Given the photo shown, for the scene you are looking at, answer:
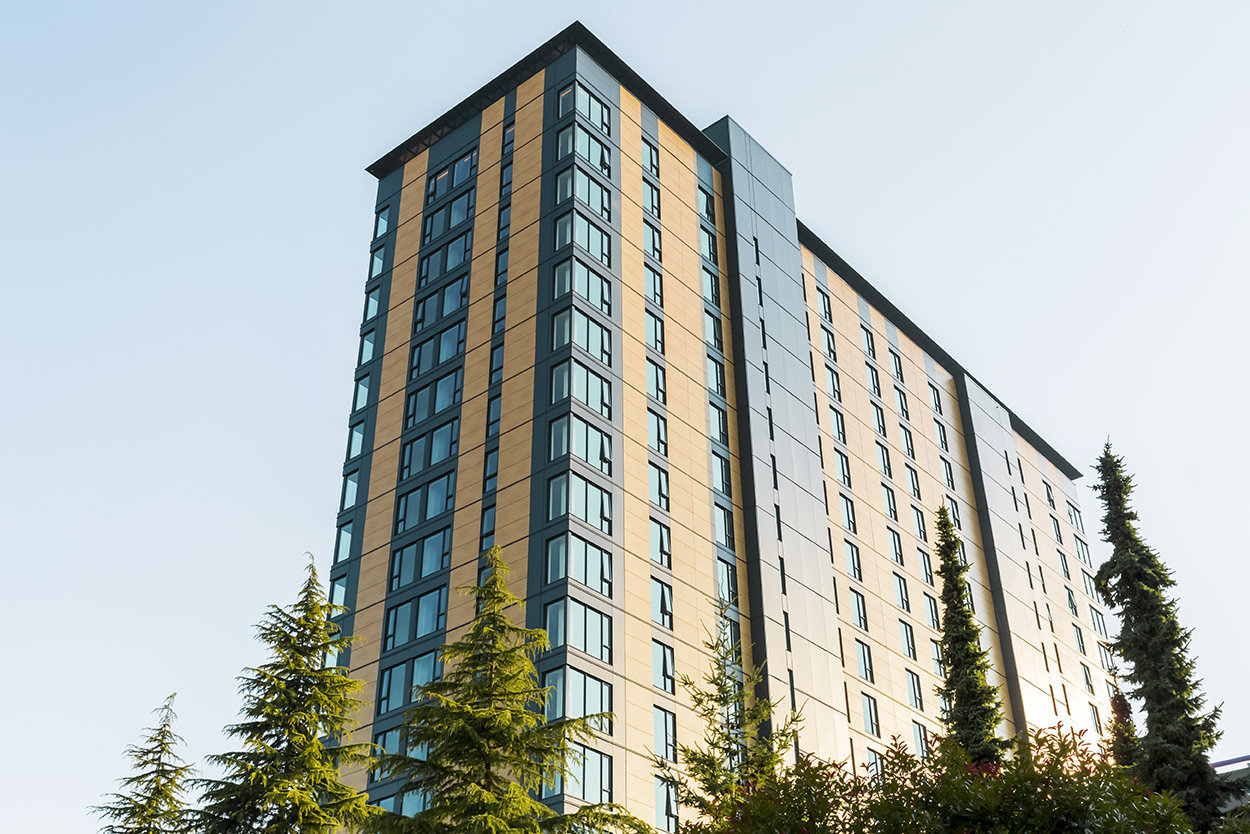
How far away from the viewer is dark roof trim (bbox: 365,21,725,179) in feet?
205

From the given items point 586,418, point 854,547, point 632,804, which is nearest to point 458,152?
point 586,418

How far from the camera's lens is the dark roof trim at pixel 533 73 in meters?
62.4

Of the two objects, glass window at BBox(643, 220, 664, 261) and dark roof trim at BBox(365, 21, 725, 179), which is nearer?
glass window at BBox(643, 220, 664, 261)

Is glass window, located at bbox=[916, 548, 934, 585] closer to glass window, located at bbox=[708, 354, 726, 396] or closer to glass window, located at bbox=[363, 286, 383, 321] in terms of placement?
glass window, located at bbox=[708, 354, 726, 396]

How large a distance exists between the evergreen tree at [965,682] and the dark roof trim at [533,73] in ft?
112

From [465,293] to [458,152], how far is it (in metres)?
9.91

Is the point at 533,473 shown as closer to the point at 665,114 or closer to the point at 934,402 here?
the point at 665,114

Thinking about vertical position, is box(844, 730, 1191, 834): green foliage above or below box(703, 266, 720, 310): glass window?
below

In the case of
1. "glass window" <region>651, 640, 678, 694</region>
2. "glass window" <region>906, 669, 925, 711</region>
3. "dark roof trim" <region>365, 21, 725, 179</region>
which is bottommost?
"glass window" <region>651, 640, 678, 694</region>

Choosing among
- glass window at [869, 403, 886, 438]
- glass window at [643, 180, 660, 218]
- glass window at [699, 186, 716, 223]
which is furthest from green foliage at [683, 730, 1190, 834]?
glass window at [869, 403, 886, 438]

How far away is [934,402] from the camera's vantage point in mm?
85438

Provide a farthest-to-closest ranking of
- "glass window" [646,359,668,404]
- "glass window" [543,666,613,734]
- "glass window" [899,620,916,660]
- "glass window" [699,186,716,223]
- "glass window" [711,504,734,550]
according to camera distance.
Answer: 1. "glass window" [899,620,916,660]
2. "glass window" [699,186,716,223]
3. "glass window" [646,359,668,404]
4. "glass window" [711,504,734,550]
5. "glass window" [543,666,613,734]

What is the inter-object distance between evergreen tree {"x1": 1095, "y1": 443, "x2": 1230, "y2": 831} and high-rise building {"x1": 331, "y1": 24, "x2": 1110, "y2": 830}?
17.2m

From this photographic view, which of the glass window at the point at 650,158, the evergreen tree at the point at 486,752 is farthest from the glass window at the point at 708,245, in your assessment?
the evergreen tree at the point at 486,752
